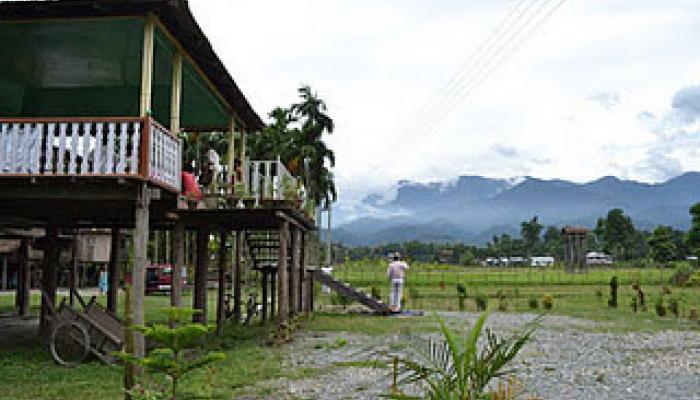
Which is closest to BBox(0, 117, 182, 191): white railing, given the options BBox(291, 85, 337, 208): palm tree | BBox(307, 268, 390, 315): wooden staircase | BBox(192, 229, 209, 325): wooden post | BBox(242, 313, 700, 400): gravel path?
BBox(242, 313, 700, 400): gravel path

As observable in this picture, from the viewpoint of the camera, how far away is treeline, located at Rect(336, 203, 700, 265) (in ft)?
232

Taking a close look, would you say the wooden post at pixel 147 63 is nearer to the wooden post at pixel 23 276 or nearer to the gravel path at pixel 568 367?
the gravel path at pixel 568 367

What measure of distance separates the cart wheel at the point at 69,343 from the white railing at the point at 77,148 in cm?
272

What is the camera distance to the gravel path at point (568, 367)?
8.51 meters

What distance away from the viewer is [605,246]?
9988 centimetres

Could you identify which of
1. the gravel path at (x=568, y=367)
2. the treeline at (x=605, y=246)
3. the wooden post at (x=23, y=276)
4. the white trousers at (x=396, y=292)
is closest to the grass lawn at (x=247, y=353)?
the gravel path at (x=568, y=367)

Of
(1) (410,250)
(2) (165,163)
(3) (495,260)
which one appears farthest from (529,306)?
(1) (410,250)

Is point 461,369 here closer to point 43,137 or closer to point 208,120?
point 43,137

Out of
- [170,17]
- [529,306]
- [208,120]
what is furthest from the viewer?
[529,306]

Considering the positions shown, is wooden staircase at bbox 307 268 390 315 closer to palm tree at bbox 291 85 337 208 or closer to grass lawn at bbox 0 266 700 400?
grass lawn at bbox 0 266 700 400

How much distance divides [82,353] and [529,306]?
17607 mm

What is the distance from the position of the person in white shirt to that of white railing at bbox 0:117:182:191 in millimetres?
12181

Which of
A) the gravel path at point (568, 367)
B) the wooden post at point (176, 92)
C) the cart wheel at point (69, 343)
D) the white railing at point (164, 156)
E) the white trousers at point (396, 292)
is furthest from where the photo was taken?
the white trousers at point (396, 292)

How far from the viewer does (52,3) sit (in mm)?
8977
